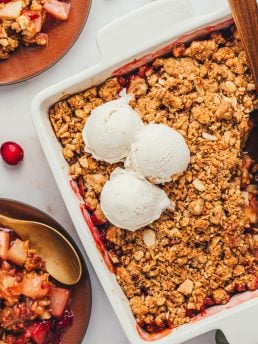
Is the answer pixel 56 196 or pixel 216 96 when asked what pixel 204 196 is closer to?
pixel 216 96

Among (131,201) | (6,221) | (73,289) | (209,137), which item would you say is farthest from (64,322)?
(209,137)

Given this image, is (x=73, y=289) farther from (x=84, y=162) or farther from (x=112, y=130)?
(x=112, y=130)

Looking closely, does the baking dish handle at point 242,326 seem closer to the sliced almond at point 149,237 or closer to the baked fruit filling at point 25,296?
the sliced almond at point 149,237

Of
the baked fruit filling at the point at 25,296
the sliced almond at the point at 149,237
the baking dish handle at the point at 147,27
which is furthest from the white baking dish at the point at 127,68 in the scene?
the baked fruit filling at the point at 25,296

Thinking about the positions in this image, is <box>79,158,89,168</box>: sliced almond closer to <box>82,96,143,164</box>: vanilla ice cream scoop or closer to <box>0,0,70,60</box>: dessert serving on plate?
<box>82,96,143,164</box>: vanilla ice cream scoop

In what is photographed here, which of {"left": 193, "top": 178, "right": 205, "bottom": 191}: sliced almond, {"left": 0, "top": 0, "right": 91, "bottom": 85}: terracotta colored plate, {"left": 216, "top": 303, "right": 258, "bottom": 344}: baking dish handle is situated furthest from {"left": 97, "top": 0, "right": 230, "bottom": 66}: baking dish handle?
{"left": 216, "top": 303, "right": 258, "bottom": 344}: baking dish handle
